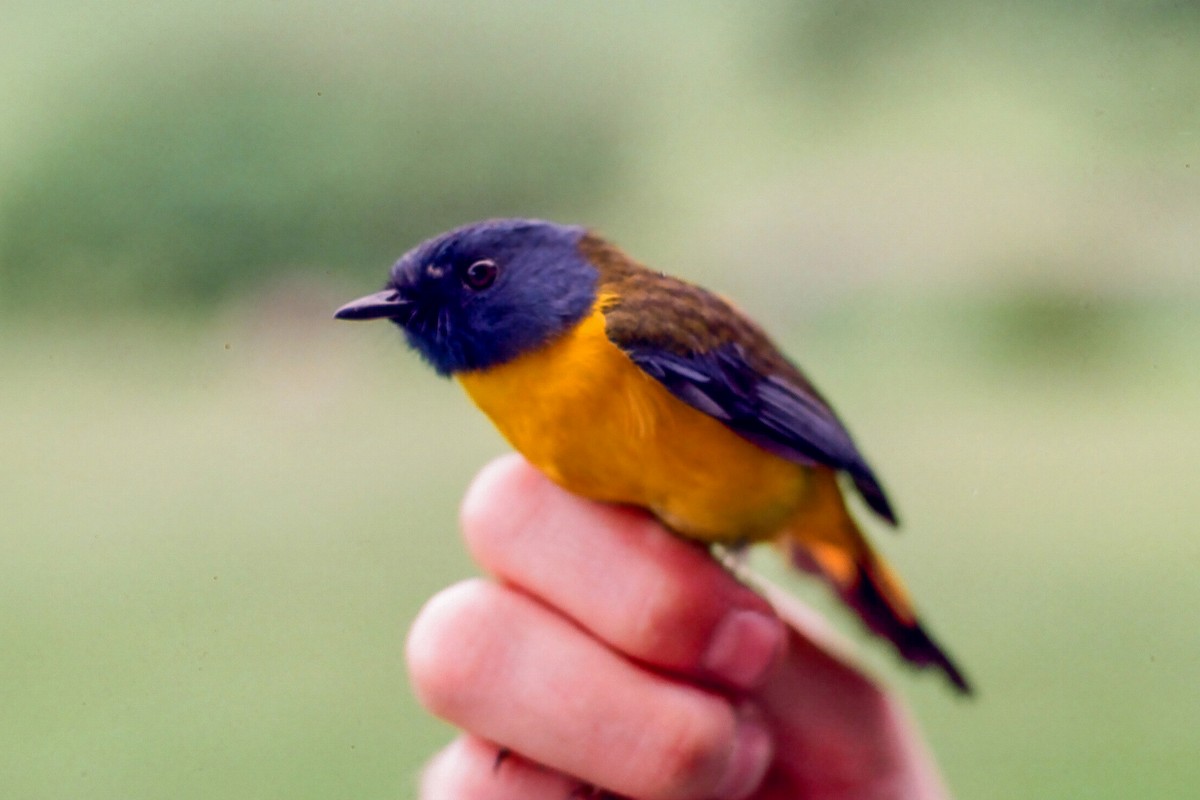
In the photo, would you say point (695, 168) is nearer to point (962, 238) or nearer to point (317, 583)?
point (962, 238)

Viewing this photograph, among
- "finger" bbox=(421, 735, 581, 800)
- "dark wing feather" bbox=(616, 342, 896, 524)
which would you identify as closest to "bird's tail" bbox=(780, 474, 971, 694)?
"dark wing feather" bbox=(616, 342, 896, 524)

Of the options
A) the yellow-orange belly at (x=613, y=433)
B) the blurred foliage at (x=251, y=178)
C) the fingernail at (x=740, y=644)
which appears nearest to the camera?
the yellow-orange belly at (x=613, y=433)

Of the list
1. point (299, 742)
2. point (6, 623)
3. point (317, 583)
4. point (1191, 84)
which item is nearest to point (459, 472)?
point (317, 583)

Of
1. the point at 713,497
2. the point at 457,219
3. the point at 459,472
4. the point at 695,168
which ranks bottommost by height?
the point at 459,472

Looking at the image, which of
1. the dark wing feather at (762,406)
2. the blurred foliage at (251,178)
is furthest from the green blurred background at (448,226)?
the dark wing feather at (762,406)

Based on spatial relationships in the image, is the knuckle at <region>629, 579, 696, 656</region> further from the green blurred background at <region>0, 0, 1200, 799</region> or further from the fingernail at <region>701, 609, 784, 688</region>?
the green blurred background at <region>0, 0, 1200, 799</region>

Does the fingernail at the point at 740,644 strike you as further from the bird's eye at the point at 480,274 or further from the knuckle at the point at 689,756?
the bird's eye at the point at 480,274

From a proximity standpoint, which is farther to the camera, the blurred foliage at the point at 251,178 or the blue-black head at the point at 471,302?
the blurred foliage at the point at 251,178
